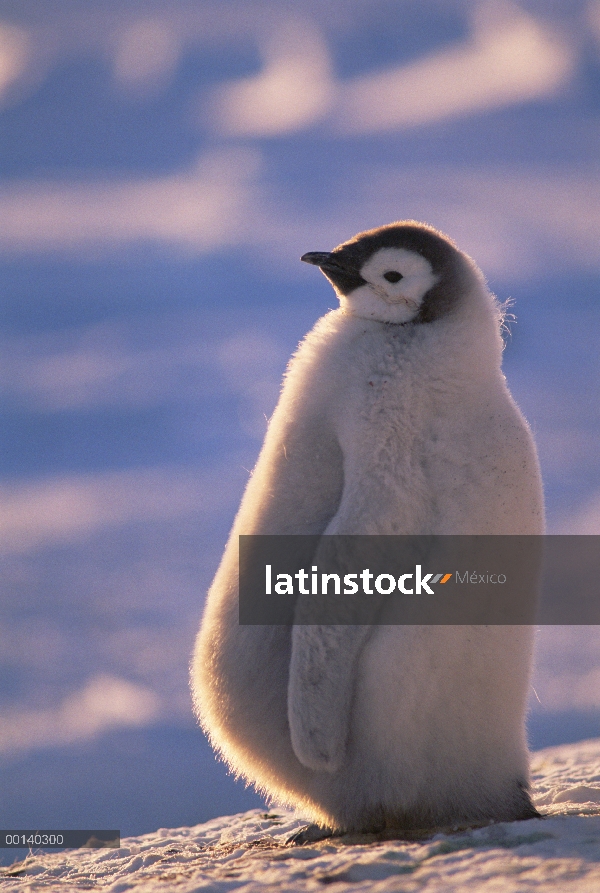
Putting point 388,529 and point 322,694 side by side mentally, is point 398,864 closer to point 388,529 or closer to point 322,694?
point 322,694

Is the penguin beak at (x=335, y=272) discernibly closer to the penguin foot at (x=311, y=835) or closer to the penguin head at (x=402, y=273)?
the penguin head at (x=402, y=273)

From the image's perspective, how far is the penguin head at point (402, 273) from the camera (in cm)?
313

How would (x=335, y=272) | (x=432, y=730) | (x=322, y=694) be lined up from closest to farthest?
(x=322, y=694)
(x=432, y=730)
(x=335, y=272)

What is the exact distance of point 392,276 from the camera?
3164mm

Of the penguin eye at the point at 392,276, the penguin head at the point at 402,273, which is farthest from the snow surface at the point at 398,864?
the penguin eye at the point at 392,276

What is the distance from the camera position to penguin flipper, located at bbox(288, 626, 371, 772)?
108 inches

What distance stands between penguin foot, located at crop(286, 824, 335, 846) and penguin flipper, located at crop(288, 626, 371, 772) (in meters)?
0.42

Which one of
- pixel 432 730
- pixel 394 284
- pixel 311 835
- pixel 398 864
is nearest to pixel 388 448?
pixel 394 284

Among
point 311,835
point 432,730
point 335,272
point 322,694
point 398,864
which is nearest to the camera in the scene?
point 398,864

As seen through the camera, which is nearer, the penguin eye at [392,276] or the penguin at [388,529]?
the penguin at [388,529]

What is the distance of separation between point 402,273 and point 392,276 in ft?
0.12

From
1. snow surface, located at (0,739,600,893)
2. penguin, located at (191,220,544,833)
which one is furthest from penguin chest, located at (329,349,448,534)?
snow surface, located at (0,739,600,893)

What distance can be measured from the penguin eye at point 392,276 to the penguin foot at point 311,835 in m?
1.82

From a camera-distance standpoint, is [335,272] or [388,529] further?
[335,272]
